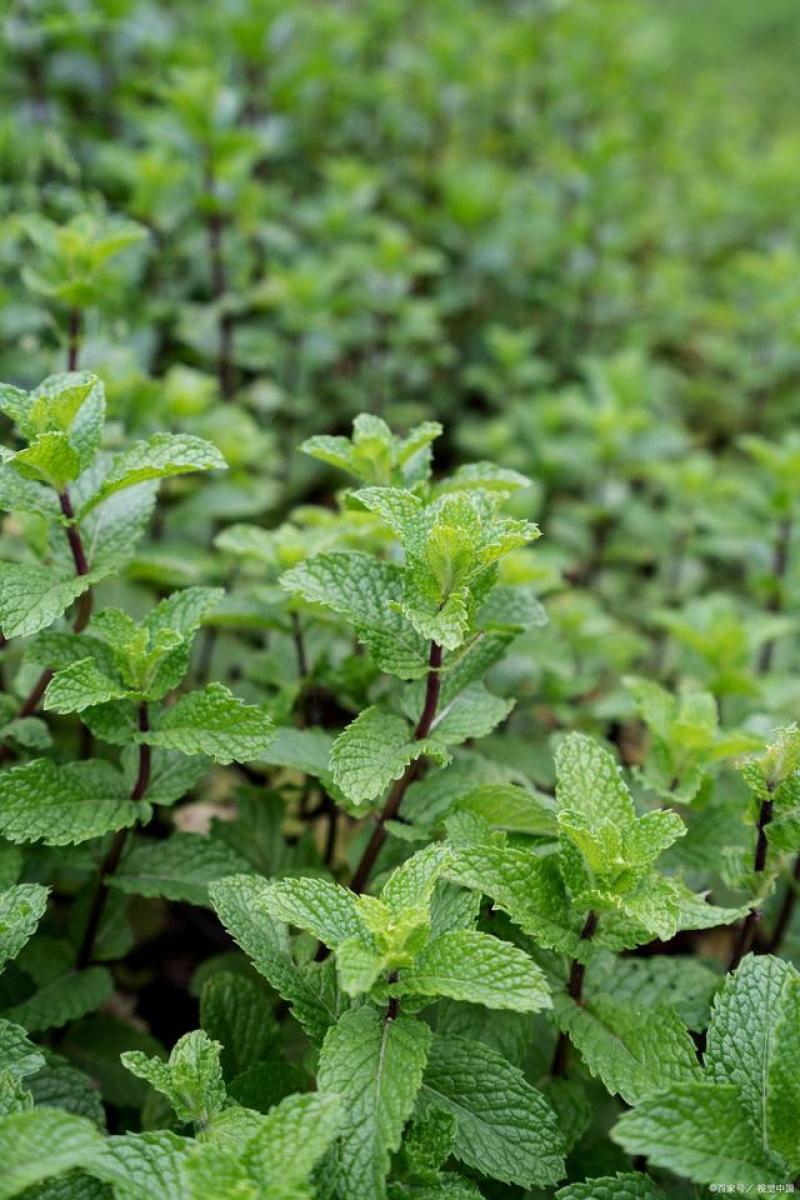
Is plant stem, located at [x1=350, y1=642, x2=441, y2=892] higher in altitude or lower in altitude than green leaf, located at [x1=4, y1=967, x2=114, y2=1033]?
higher

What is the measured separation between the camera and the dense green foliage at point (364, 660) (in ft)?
3.78

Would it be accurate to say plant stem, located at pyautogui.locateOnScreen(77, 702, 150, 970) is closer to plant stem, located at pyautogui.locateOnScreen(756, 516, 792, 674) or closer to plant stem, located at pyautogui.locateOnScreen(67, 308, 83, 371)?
plant stem, located at pyautogui.locateOnScreen(67, 308, 83, 371)

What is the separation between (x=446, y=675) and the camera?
144 centimetres

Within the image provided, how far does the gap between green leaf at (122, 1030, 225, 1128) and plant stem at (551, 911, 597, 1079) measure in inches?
18.3

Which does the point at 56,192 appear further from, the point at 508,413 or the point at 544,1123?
the point at 544,1123

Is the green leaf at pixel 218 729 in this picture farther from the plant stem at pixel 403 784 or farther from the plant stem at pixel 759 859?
the plant stem at pixel 759 859

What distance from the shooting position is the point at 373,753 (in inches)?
51.2

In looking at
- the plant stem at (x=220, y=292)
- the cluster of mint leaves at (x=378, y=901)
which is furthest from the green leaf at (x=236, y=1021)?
the plant stem at (x=220, y=292)

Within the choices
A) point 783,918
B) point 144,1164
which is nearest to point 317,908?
point 144,1164

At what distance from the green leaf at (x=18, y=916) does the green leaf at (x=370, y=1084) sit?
1.25 ft

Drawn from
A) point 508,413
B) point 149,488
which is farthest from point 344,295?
point 149,488

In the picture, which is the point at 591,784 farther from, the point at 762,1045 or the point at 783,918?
the point at 783,918

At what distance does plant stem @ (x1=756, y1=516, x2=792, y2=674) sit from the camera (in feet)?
8.04

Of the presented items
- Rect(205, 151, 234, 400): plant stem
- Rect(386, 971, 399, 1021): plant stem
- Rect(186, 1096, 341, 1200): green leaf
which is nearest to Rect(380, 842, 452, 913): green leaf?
Rect(386, 971, 399, 1021): plant stem
